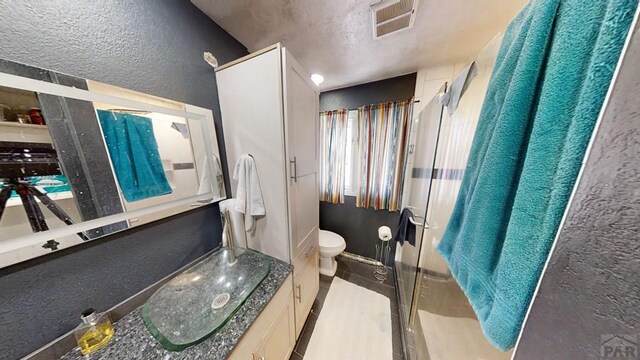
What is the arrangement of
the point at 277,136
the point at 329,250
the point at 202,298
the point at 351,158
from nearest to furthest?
the point at 202,298 < the point at 277,136 < the point at 329,250 < the point at 351,158

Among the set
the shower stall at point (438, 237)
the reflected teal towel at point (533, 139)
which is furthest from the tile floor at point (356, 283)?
the reflected teal towel at point (533, 139)

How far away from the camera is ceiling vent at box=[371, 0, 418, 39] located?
2.90 feet

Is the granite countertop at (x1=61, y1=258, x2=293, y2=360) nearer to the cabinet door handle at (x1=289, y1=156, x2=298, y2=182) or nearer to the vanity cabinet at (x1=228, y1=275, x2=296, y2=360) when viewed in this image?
the vanity cabinet at (x1=228, y1=275, x2=296, y2=360)

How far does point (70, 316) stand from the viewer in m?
0.60

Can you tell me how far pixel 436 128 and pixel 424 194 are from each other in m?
0.48

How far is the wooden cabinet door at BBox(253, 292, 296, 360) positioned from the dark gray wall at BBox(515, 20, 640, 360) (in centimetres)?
98

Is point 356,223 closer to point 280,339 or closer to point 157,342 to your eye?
point 280,339

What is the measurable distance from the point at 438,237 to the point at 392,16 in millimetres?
1358

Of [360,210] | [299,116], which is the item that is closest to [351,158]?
[360,210]

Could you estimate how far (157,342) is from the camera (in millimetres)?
598

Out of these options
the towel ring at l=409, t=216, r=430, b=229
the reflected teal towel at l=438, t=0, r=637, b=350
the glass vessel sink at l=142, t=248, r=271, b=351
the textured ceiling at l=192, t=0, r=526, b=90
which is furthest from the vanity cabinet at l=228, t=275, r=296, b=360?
the textured ceiling at l=192, t=0, r=526, b=90

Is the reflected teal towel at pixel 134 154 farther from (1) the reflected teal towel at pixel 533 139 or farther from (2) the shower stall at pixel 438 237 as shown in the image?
(2) the shower stall at pixel 438 237

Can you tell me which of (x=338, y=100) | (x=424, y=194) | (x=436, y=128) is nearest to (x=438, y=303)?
(x=424, y=194)

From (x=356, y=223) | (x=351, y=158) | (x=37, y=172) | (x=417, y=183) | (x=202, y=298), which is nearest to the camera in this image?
(x=37, y=172)
